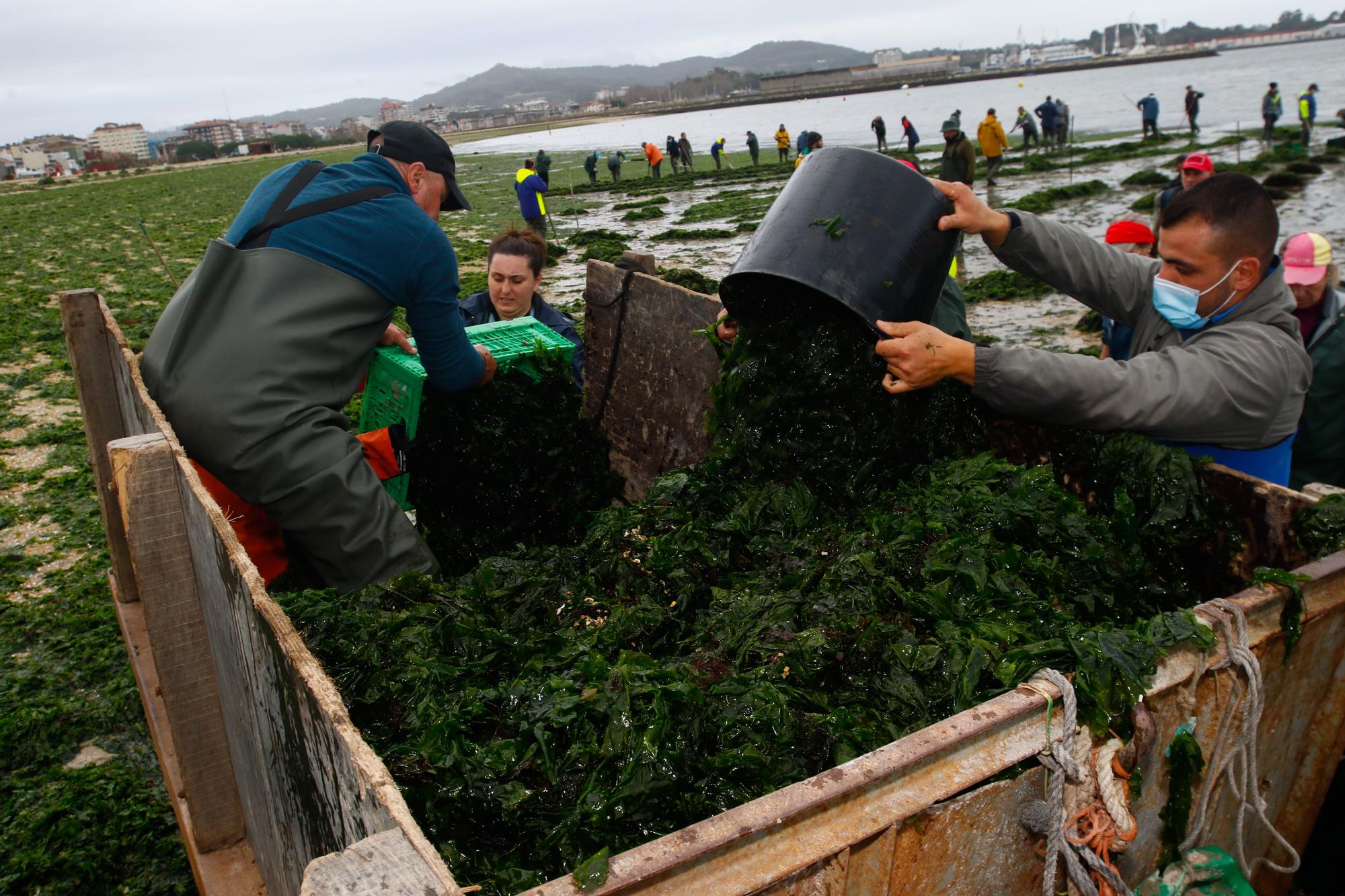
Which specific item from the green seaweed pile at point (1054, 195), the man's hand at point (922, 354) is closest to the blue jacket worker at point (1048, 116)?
the green seaweed pile at point (1054, 195)

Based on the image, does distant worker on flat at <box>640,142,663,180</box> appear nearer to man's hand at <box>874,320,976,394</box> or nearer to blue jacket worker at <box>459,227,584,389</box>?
blue jacket worker at <box>459,227,584,389</box>

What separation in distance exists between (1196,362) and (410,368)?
9.57 ft

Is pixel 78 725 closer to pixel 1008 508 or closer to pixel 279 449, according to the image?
pixel 279 449

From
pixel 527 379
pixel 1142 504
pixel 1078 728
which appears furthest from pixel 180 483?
pixel 1142 504

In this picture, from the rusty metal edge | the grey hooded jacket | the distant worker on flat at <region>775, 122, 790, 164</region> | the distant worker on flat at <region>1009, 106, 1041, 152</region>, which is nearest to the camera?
the rusty metal edge

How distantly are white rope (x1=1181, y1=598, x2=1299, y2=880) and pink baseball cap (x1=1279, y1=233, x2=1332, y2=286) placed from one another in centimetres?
250

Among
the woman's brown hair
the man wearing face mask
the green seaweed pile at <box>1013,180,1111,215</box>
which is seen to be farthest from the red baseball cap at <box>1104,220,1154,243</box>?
the green seaweed pile at <box>1013,180,1111,215</box>

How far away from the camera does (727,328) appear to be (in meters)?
3.63

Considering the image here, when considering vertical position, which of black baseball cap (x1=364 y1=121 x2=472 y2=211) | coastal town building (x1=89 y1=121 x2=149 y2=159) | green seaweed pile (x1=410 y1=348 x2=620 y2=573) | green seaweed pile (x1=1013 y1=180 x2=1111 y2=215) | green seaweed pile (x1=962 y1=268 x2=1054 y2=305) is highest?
coastal town building (x1=89 y1=121 x2=149 y2=159)

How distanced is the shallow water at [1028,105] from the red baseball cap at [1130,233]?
109ft

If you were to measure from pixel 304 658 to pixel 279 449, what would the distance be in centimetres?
139

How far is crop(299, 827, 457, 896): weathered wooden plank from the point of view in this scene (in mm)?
1108

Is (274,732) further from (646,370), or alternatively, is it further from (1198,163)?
(1198,163)

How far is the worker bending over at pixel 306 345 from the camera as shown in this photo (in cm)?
279
